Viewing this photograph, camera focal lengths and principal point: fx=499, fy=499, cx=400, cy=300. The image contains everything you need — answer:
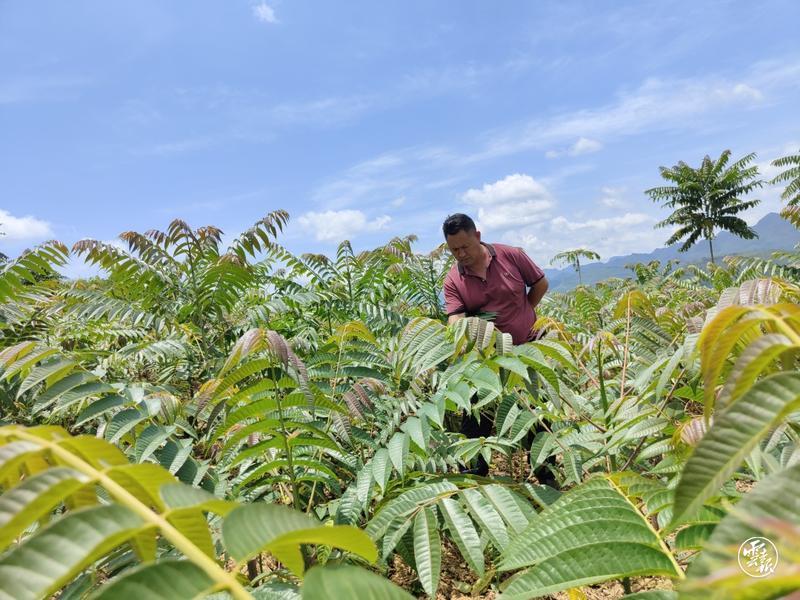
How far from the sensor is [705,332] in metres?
0.61

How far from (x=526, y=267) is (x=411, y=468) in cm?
188

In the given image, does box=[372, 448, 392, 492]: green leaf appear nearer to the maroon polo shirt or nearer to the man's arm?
the maroon polo shirt

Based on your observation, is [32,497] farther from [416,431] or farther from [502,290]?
[502,290]

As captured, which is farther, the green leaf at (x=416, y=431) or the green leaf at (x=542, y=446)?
the green leaf at (x=542, y=446)

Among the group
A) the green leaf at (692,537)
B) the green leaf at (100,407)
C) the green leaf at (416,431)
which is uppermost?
the green leaf at (100,407)

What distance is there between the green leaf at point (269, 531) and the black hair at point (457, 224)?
280cm

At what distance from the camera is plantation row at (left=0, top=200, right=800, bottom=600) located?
0.37 meters

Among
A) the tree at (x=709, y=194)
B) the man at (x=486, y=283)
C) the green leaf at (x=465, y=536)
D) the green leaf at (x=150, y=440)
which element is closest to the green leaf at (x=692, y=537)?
the green leaf at (x=465, y=536)

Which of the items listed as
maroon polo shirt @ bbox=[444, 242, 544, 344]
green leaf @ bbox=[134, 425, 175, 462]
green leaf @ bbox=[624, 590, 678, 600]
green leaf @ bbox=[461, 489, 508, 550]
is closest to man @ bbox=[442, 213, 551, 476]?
maroon polo shirt @ bbox=[444, 242, 544, 344]

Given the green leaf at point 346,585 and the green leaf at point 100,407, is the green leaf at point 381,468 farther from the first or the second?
the green leaf at point 346,585

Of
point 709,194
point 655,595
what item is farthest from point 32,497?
point 709,194

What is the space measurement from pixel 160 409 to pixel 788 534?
61.0 inches

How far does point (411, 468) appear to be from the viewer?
1.88m

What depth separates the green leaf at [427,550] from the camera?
1076 mm
